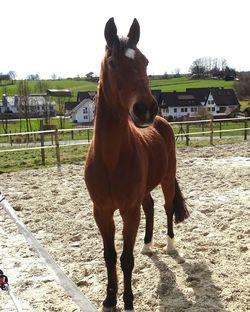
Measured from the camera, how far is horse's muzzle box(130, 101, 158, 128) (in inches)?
86.8

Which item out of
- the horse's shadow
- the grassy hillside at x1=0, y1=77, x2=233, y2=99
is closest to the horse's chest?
the horse's shadow

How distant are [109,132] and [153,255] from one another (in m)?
1.91

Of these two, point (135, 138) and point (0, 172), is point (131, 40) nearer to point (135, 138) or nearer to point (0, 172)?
point (135, 138)

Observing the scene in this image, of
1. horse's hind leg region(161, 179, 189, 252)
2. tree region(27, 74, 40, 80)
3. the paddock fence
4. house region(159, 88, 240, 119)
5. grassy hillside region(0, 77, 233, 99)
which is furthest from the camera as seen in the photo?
tree region(27, 74, 40, 80)

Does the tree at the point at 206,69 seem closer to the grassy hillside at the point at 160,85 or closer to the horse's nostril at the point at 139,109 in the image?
the grassy hillside at the point at 160,85

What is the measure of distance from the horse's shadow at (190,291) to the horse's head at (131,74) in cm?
171

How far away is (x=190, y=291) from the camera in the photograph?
3.31m

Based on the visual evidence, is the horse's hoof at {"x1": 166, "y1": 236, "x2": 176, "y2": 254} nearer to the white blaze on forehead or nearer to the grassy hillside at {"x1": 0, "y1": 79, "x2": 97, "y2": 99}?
the white blaze on forehead

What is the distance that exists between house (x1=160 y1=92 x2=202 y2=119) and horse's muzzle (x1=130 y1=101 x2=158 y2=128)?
61.0m

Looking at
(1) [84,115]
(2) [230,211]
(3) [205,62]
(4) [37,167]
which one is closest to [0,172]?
(4) [37,167]

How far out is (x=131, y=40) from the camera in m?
2.45

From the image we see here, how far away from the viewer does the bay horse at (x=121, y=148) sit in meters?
2.32

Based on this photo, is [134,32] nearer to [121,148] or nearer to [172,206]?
[121,148]

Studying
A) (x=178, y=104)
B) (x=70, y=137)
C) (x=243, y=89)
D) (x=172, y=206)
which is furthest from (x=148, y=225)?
(x=243, y=89)
